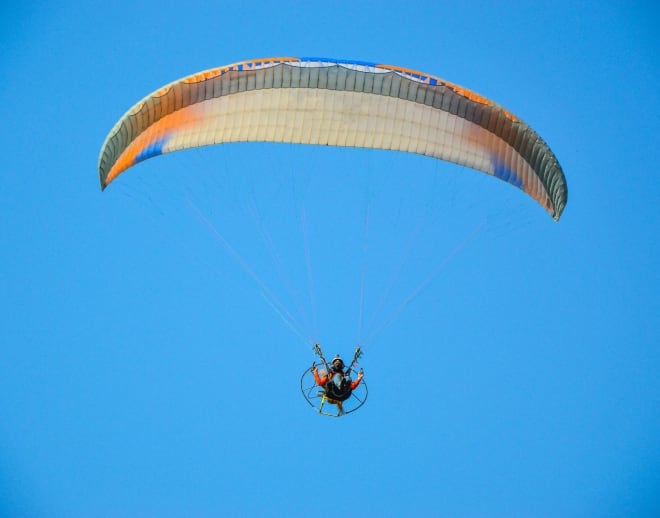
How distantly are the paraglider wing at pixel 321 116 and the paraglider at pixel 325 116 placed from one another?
0.06ft

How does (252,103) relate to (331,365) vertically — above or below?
above

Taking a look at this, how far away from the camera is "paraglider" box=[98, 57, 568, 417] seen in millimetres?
22172

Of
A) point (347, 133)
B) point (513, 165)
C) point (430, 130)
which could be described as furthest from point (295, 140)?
point (513, 165)

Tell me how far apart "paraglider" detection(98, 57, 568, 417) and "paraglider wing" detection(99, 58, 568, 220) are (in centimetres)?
2

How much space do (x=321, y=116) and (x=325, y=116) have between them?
0.07m

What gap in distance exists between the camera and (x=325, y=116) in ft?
74.3

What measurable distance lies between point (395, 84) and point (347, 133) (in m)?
1.28

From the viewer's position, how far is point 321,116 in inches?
892

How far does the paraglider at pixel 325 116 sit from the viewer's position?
72.7 ft

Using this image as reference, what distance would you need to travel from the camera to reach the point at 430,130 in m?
22.7

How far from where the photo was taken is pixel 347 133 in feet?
74.8

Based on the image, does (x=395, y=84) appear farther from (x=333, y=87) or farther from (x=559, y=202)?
(x=559, y=202)

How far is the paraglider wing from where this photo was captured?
72.7 ft

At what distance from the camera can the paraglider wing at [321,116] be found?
72.7ft
